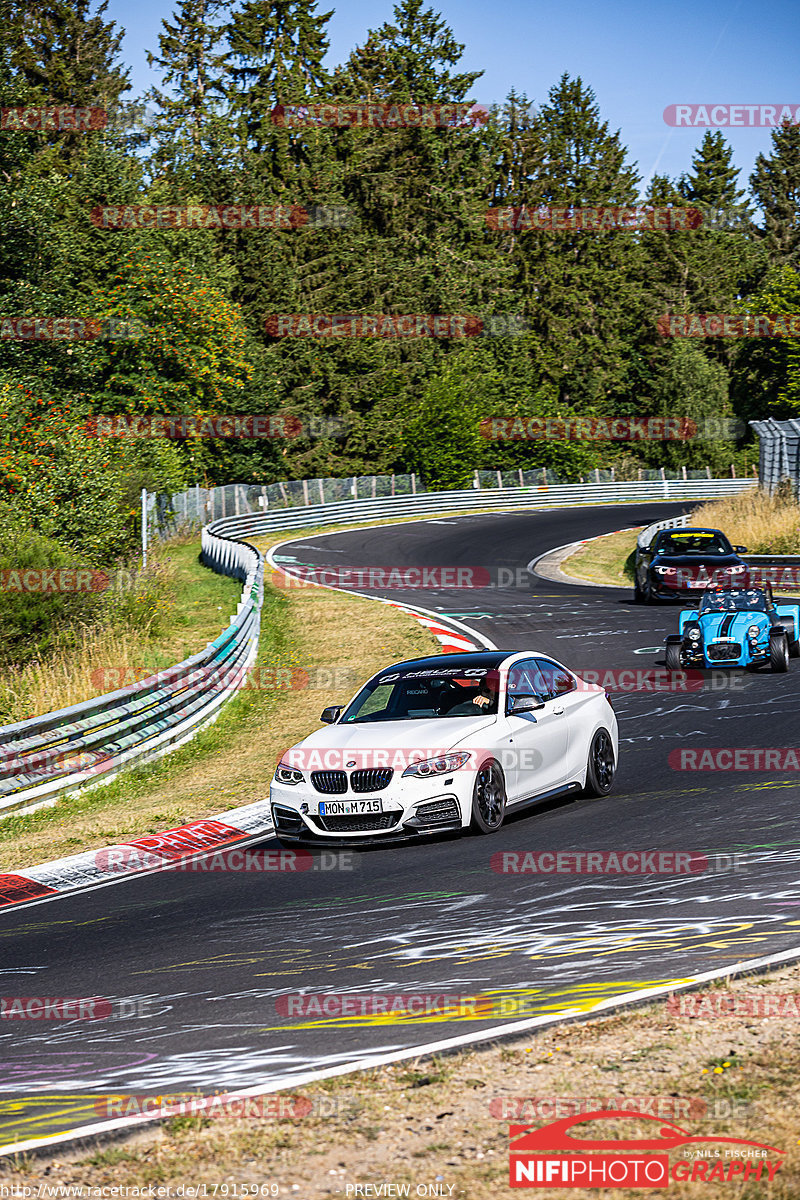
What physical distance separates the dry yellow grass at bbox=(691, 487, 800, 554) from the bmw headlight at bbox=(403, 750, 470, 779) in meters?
24.2

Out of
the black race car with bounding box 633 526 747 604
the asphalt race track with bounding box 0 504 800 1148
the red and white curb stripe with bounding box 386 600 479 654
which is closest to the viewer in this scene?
the asphalt race track with bounding box 0 504 800 1148

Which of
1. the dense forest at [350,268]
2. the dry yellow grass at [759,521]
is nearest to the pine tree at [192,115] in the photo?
the dense forest at [350,268]

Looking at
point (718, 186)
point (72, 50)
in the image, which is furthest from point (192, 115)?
point (718, 186)

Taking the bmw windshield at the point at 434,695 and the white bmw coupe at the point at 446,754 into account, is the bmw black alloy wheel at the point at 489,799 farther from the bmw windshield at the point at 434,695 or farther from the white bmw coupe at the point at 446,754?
the bmw windshield at the point at 434,695

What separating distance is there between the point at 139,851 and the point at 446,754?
3095 millimetres

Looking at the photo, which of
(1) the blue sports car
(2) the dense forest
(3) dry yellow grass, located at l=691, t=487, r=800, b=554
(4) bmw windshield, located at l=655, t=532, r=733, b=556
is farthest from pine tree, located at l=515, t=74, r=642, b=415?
(1) the blue sports car

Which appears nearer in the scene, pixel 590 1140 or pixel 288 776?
pixel 590 1140

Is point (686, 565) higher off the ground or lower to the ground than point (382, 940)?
higher

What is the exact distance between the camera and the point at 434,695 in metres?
11.6

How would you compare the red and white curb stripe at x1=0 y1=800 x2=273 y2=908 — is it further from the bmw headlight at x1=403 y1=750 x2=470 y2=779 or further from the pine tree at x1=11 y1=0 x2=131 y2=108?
the pine tree at x1=11 y1=0 x2=131 y2=108

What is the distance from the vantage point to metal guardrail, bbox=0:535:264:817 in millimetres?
13641

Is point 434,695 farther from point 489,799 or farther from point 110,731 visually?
point 110,731

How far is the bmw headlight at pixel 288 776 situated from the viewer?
417 inches

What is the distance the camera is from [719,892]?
806 cm
